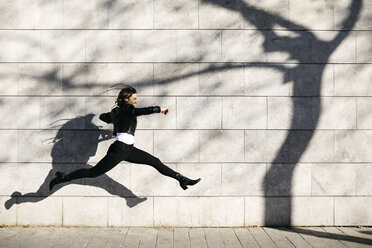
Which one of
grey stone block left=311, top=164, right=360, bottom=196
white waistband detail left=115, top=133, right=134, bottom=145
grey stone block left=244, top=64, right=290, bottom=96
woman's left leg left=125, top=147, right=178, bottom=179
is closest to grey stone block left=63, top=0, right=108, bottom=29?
white waistband detail left=115, top=133, right=134, bottom=145

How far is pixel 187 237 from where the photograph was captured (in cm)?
573

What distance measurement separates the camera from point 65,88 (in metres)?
6.30

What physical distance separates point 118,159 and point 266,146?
8.58 feet

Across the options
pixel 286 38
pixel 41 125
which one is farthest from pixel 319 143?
pixel 41 125

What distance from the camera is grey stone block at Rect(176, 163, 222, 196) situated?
6.27 m

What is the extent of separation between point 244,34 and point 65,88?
3327 mm

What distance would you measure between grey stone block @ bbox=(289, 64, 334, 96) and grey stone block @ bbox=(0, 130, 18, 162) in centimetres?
499

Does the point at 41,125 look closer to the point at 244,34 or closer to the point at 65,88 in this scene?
the point at 65,88

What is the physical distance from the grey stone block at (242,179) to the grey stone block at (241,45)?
1918 mm

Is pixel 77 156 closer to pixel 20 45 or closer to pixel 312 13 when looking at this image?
pixel 20 45

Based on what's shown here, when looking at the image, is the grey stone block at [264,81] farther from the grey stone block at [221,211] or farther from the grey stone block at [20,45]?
the grey stone block at [20,45]

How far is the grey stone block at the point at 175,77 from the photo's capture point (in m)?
6.28

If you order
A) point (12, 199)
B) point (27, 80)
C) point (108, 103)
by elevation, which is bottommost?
point (12, 199)

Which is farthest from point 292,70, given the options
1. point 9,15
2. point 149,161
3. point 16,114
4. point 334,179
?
point 9,15
